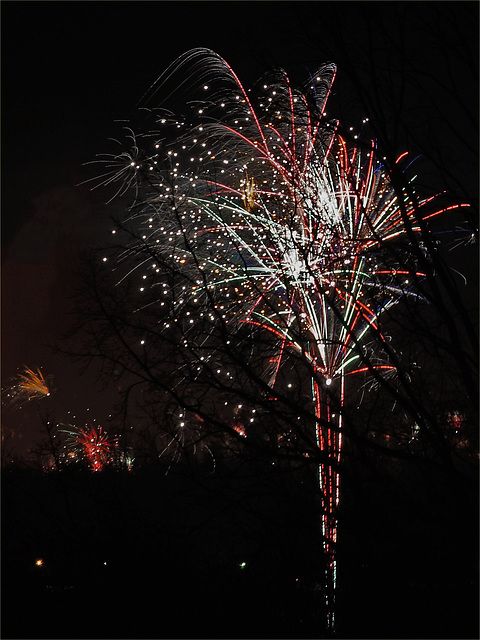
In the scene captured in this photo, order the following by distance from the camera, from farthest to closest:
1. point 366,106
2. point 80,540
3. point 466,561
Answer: point 80,540 → point 366,106 → point 466,561

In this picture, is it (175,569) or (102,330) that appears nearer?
(102,330)

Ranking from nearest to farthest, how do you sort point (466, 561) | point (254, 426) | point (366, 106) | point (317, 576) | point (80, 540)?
1. point (466, 561)
2. point (366, 106)
3. point (317, 576)
4. point (254, 426)
5. point (80, 540)

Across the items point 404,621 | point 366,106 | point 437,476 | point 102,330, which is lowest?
point 404,621

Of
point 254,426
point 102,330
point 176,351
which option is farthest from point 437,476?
point 102,330

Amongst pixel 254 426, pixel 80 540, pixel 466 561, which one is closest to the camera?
pixel 466 561

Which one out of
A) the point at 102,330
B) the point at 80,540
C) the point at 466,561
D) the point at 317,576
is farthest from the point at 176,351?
the point at 80,540

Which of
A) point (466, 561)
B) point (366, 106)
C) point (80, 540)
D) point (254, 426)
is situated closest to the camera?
point (466, 561)

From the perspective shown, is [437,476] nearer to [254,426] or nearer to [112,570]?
[254,426]

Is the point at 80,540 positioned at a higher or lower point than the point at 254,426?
lower

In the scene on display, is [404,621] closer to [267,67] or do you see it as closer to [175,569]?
[175,569]
